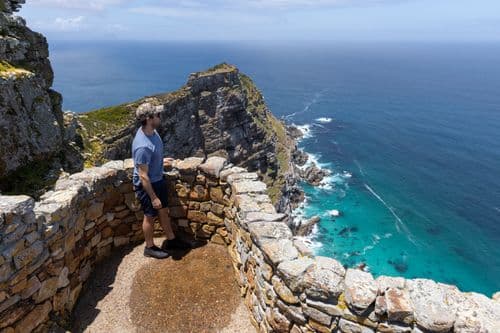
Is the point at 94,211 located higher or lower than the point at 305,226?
higher

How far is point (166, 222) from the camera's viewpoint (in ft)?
31.4

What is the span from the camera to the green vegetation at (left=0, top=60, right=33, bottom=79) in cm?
1913

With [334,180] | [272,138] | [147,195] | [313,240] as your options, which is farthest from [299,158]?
[147,195]

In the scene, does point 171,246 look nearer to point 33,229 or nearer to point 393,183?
point 33,229

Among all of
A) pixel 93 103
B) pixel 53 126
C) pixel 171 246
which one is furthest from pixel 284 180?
pixel 93 103

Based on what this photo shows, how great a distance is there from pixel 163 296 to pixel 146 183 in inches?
107

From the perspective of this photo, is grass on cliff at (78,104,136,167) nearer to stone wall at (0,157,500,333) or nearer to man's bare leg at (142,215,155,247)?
stone wall at (0,157,500,333)

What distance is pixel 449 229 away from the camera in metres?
56.4

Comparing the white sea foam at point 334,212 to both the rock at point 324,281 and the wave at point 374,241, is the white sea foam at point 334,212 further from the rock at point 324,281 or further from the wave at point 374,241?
the rock at point 324,281

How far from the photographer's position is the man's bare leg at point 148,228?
30.2 ft

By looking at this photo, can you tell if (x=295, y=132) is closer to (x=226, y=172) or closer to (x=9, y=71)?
(x=9, y=71)

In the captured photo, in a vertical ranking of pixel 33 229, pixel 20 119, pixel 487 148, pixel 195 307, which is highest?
pixel 33 229

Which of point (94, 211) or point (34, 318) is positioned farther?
point (94, 211)

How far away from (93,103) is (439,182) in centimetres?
12666
